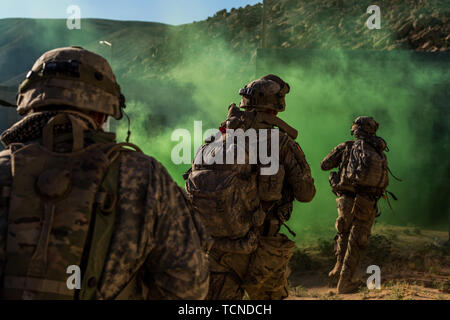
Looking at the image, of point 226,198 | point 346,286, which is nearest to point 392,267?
point 346,286

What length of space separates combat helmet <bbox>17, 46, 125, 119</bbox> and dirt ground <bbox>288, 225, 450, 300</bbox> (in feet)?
21.9

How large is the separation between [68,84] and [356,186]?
254 inches

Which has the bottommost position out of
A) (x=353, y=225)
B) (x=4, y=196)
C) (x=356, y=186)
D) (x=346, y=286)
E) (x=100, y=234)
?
(x=346, y=286)

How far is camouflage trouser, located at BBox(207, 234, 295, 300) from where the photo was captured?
4527 millimetres

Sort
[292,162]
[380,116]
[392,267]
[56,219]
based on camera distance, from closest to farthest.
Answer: [56,219] → [292,162] → [392,267] → [380,116]

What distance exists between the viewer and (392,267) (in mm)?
10242

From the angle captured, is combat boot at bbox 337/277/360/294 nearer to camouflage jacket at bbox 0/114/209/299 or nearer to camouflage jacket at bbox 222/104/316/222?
camouflage jacket at bbox 222/104/316/222

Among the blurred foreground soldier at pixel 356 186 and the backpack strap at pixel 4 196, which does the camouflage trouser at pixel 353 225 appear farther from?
the backpack strap at pixel 4 196

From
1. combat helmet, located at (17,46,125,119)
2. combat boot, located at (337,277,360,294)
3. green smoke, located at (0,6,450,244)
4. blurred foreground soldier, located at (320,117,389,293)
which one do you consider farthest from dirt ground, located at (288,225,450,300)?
combat helmet, located at (17,46,125,119)

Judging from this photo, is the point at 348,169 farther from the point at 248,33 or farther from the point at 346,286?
the point at 248,33

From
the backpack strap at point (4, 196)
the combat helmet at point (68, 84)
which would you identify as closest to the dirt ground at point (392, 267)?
the combat helmet at point (68, 84)

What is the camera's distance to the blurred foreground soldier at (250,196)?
439cm

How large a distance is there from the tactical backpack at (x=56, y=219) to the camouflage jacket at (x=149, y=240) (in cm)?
4

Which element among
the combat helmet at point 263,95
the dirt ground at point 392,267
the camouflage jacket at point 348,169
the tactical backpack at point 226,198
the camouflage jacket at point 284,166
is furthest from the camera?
the dirt ground at point 392,267
